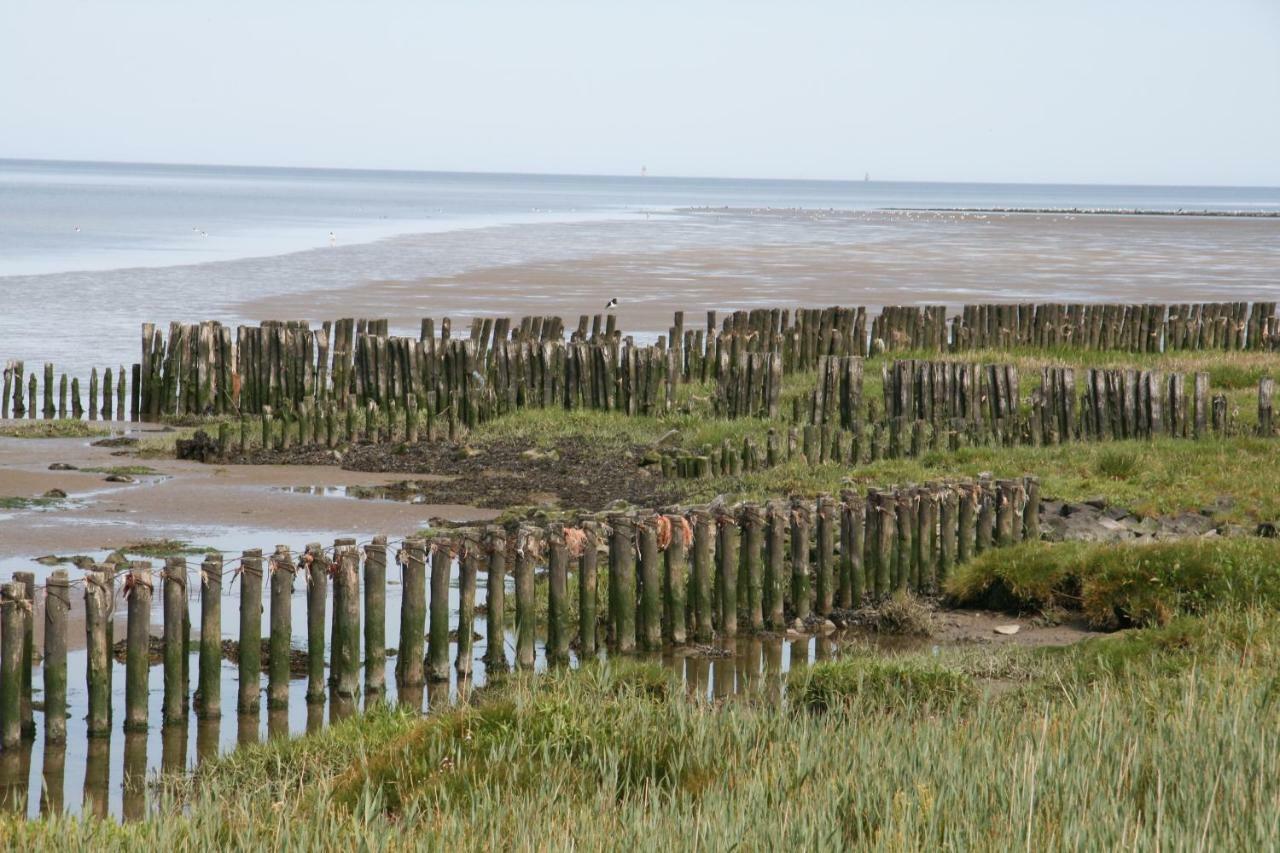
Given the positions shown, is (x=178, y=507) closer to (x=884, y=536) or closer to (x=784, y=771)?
(x=884, y=536)

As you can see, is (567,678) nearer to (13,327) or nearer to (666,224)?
(13,327)

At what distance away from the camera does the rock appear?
18.6m

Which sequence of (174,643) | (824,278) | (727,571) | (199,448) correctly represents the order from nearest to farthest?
(174,643)
(727,571)
(199,448)
(824,278)

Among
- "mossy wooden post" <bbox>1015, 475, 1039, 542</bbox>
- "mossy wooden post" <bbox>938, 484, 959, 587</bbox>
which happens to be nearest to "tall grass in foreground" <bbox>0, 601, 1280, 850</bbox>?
"mossy wooden post" <bbox>938, 484, 959, 587</bbox>

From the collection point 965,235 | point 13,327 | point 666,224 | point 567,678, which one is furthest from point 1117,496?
point 666,224

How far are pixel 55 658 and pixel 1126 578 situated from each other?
748 centimetres

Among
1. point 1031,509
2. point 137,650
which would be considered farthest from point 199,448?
point 1031,509

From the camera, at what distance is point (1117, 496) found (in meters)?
14.7

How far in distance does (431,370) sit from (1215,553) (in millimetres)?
11946

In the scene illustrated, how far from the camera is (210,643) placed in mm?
9477

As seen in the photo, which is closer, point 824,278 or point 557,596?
point 557,596

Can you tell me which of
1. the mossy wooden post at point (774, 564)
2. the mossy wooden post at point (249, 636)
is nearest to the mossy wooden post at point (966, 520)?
the mossy wooden post at point (774, 564)

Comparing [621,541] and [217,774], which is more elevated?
[621,541]

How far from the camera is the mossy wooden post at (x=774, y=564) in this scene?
11570mm
